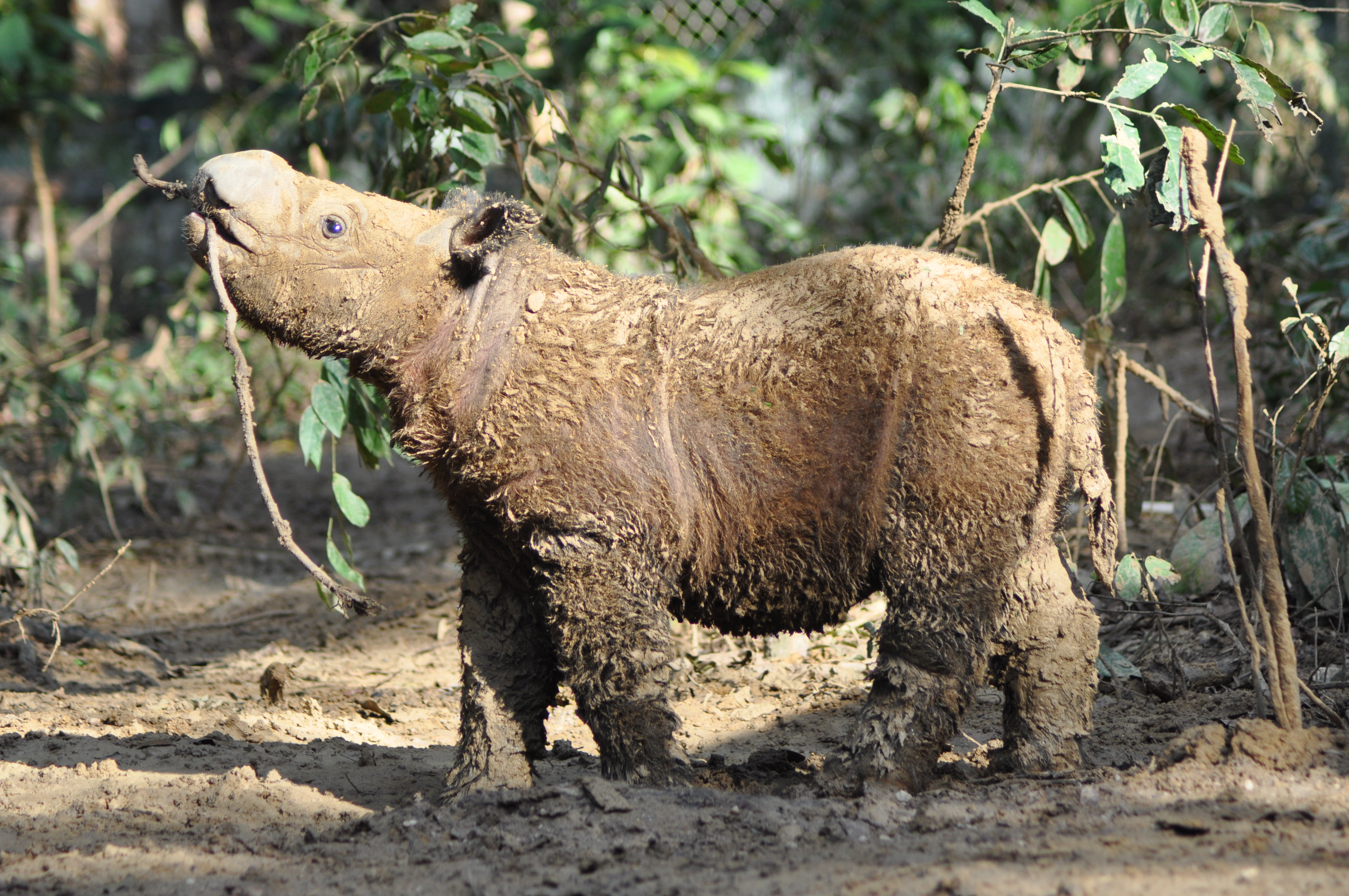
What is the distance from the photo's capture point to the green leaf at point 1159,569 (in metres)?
3.16

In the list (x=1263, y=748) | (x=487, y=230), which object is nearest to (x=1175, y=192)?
(x=1263, y=748)

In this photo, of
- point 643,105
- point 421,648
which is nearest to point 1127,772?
point 421,648

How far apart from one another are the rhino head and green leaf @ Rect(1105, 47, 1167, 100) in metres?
1.66

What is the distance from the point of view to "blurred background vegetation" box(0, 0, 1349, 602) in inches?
181

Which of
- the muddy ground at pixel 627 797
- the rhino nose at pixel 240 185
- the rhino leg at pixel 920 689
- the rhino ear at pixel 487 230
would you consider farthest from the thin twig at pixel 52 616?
the rhino leg at pixel 920 689

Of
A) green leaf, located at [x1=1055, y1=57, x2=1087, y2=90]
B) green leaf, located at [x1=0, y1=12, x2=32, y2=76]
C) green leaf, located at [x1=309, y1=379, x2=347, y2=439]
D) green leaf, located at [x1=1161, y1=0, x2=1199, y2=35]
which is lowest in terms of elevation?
green leaf, located at [x1=309, y1=379, x2=347, y2=439]

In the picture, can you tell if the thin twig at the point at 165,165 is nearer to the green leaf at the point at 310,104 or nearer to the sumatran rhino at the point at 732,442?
the green leaf at the point at 310,104

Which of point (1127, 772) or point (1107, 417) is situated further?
point (1107, 417)

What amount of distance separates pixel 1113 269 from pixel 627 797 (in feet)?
8.34

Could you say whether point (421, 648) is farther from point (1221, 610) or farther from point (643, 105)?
point (643, 105)

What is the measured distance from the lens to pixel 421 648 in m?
5.07

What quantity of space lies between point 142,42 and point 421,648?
8906mm

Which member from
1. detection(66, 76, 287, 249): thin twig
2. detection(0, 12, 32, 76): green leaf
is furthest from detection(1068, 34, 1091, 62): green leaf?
detection(0, 12, 32, 76): green leaf

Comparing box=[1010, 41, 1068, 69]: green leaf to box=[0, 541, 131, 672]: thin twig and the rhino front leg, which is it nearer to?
the rhino front leg
